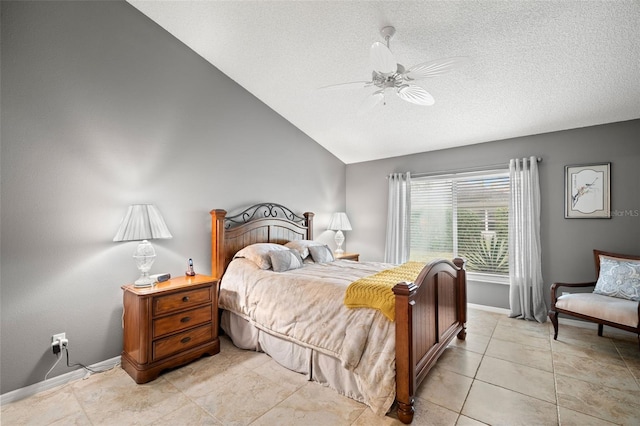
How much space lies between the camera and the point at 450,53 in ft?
8.52

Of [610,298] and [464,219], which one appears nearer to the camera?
[610,298]

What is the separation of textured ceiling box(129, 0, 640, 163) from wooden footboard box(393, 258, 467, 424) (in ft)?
5.89

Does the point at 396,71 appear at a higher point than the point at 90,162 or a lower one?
higher

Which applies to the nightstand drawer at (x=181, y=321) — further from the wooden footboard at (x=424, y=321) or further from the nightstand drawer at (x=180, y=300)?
the wooden footboard at (x=424, y=321)

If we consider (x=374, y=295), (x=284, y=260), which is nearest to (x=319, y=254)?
(x=284, y=260)

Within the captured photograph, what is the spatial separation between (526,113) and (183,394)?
4.48 metres

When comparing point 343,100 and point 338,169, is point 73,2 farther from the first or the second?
point 338,169

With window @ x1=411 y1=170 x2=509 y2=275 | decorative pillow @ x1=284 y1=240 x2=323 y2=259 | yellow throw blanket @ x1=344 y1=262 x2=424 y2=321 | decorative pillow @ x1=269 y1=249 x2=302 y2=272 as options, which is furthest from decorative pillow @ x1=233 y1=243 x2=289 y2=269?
window @ x1=411 y1=170 x2=509 y2=275

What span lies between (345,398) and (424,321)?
32.0 inches

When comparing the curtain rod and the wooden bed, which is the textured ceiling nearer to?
the curtain rod

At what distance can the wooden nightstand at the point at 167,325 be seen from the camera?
2.22m

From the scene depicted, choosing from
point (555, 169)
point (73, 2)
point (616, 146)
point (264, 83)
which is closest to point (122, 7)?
point (73, 2)

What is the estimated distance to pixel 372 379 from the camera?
6.09ft

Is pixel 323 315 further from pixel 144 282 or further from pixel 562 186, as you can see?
pixel 562 186
